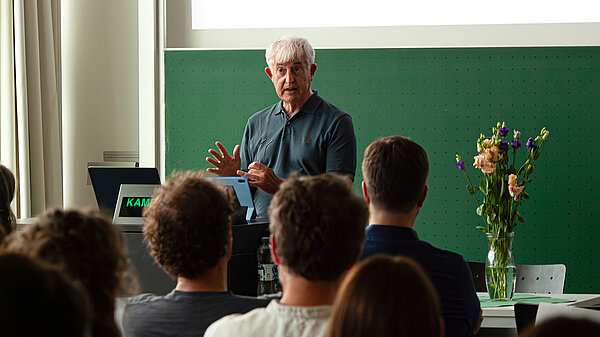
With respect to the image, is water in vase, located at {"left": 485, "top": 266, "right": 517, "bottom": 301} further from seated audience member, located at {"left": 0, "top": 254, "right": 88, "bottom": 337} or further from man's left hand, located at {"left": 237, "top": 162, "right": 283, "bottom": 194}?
seated audience member, located at {"left": 0, "top": 254, "right": 88, "bottom": 337}

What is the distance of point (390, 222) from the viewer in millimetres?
1890

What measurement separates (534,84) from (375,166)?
8.29 ft

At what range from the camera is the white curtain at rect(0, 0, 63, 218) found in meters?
4.02

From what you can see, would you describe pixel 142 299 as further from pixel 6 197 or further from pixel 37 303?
pixel 37 303

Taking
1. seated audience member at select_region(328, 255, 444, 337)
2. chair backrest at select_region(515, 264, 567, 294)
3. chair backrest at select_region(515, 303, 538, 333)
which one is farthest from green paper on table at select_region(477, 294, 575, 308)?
seated audience member at select_region(328, 255, 444, 337)

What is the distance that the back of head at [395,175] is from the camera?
1896mm

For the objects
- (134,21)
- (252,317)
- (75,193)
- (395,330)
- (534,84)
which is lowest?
(75,193)

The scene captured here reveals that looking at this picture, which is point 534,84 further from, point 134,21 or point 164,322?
point 164,322

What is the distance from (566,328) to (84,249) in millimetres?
716

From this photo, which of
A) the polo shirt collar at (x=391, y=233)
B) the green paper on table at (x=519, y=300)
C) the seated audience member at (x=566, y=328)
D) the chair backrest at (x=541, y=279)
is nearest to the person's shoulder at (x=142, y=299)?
the polo shirt collar at (x=391, y=233)

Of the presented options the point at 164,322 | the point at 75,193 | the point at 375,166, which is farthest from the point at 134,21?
the point at 164,322

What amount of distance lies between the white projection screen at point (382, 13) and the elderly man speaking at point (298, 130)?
1303 mm

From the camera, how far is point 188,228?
61.7 inches

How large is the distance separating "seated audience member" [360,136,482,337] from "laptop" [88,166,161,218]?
830 millimetres
